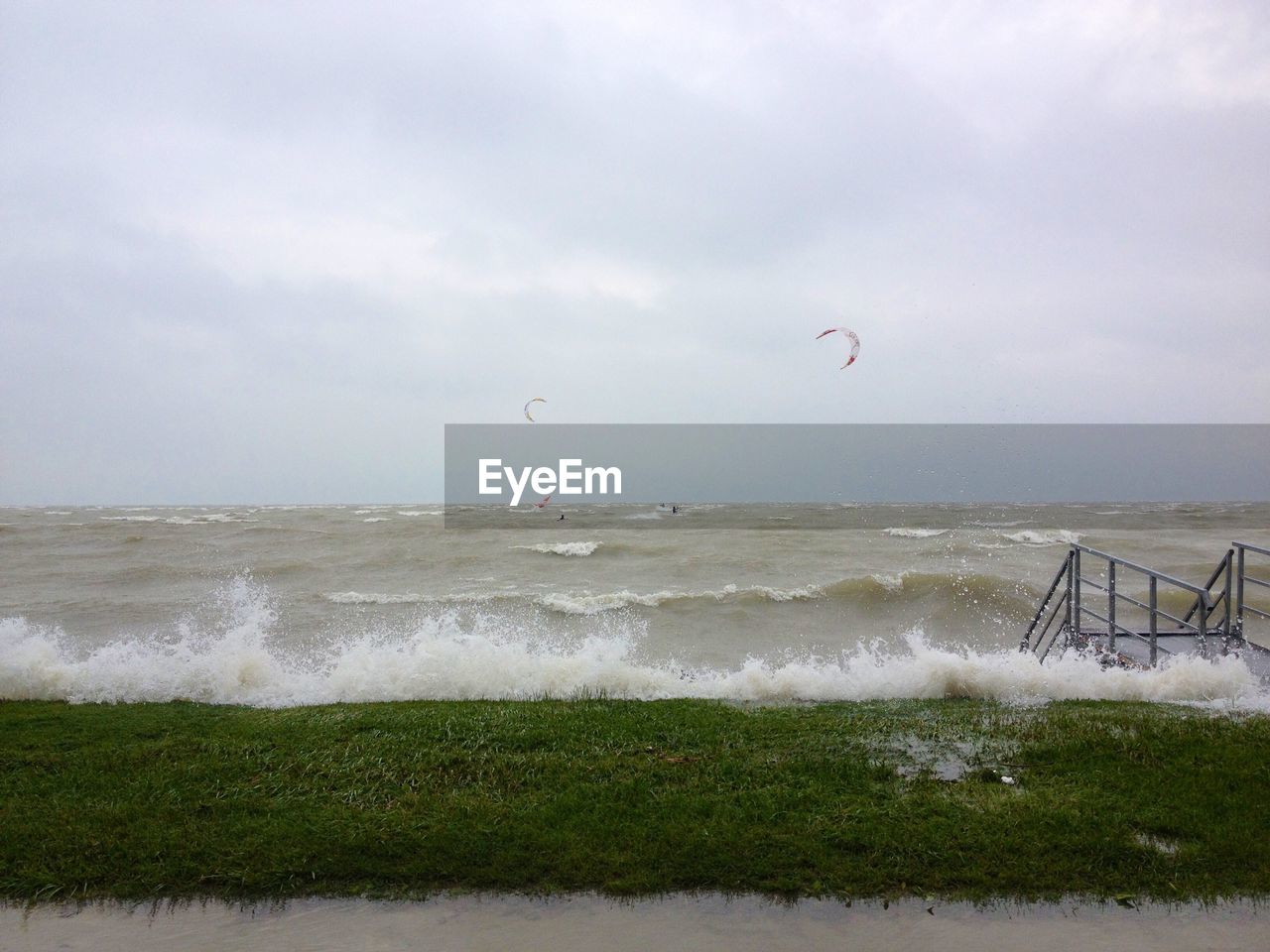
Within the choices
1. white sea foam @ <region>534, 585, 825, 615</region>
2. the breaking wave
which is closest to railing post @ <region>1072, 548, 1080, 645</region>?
the breaking wave

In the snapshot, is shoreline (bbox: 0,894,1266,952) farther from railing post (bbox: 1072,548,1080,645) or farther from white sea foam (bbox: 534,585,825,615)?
white sea foam (bbox: 534,585,825,615)

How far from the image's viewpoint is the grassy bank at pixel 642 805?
3.97 metres

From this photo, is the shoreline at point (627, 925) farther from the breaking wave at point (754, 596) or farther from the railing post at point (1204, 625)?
the breaking wave at point (754, 596)

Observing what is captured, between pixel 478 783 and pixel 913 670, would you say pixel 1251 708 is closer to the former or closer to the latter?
pixel 913 670

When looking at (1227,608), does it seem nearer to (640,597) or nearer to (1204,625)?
(1204,625)

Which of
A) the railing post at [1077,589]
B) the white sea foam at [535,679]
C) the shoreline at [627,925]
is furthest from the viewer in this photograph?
the railing post at [1077,589]

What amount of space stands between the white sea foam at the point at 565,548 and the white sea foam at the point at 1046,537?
16.2 metres

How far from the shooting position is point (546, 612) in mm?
16922

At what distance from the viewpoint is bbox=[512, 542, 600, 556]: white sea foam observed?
25697 mm

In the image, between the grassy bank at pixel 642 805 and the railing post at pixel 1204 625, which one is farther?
the railing post at pixel 1204 625

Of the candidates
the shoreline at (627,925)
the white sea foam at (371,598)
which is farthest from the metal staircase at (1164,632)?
the white sea foam at (371,598)

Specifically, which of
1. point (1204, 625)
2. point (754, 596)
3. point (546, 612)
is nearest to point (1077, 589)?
point (1204, 625)

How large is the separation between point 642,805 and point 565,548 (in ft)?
A: 71.7

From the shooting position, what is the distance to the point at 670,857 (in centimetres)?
408
